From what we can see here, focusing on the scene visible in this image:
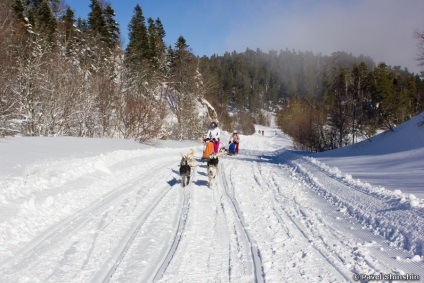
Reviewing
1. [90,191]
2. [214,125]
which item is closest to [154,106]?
[214,125]

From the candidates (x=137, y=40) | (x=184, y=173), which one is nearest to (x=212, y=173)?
(x=184, y=173)

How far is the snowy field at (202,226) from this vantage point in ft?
13.5

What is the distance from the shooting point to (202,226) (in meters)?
5.81

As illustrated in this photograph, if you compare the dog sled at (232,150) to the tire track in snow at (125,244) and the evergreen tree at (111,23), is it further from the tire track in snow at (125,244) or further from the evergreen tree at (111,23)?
the evergreen tree at (111,23)

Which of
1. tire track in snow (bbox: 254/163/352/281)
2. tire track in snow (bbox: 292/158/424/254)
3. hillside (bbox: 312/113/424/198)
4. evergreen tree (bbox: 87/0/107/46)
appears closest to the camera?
tire track in snow (bbox: 254/163/352/281)

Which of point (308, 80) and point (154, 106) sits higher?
point (308, 80)

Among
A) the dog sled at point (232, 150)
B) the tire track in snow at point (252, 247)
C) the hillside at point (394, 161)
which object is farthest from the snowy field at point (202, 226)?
the dog sled at point (232, 150)

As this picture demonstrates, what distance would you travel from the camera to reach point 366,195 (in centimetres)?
780

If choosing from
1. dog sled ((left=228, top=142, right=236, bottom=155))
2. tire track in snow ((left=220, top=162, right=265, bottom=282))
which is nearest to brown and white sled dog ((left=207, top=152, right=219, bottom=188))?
tire track in snow ((left=220, top=162, right=265, bottom=282))

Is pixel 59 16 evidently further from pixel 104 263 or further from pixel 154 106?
pixel 104 263

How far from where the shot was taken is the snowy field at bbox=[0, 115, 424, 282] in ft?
13.5

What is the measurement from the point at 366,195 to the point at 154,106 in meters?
21.3

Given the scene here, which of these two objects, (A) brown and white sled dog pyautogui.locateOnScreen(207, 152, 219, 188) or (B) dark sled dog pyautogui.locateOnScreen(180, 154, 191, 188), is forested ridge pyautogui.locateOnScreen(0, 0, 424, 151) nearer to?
(B) dark sled dog pyautogui.locateOnScreen(180, 154, 191, 188)

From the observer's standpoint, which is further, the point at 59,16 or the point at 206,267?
the point at 59,16
